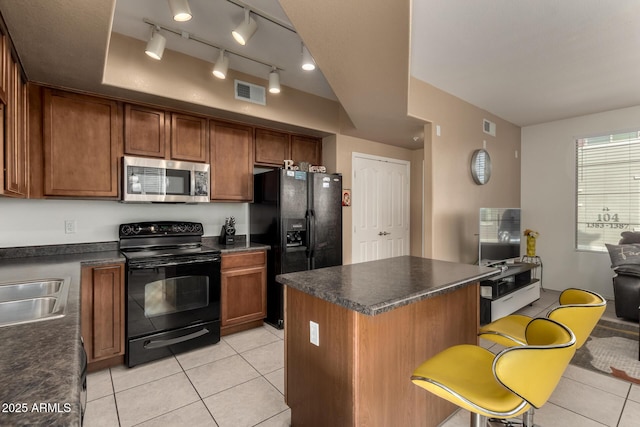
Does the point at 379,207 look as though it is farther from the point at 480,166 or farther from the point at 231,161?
the point at 231,161

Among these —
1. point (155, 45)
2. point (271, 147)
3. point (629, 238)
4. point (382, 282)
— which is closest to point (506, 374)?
point (382, 282)

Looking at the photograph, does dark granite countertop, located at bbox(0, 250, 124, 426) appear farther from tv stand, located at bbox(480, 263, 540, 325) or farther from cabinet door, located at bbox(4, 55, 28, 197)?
tv stand, located at bbox(480, 263, 540, 325)

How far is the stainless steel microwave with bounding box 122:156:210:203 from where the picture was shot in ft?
9.29

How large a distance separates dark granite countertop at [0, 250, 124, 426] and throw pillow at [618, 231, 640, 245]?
18.9 ft

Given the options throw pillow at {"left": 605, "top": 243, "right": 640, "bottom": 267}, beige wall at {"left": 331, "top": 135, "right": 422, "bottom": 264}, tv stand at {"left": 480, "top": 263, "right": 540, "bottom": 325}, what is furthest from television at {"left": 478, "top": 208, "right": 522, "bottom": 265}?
beige wall at {"left": 331, "top": 135, "right": 422, "bottom": 264}

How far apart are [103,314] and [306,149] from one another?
2.84m

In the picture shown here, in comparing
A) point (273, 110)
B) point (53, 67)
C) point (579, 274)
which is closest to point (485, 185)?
point (579, 274)

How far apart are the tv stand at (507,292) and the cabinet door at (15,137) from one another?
13.3 feet

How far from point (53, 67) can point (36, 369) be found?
7.80 feet

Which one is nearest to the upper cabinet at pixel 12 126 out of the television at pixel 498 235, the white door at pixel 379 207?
the white door at pixel 379 207

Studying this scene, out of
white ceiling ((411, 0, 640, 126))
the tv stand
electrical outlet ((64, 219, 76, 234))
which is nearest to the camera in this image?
white ceiling ((411, 0, 640, 126))

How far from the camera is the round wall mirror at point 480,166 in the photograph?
4.36m

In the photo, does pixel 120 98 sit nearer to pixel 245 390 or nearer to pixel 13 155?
pixel 13 155

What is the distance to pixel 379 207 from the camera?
4.84 metres
